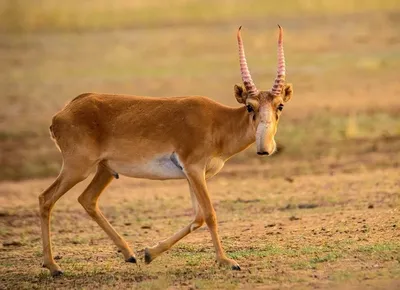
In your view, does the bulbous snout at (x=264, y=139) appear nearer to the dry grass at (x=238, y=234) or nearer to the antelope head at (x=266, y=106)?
the antelope head at (x=266, y=106)

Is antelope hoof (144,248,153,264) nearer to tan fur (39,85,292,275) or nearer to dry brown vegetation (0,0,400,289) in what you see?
tan fur (39,85,292,275)

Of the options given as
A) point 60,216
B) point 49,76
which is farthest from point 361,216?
point 49,76

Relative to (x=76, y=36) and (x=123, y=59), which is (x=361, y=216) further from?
(x=76, y=36)

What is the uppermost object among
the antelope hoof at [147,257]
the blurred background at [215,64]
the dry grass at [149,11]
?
the dry grass at [149,11]

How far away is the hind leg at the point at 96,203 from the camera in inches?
525

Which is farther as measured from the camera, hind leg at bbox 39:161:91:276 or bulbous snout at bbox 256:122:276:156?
hind leg at bbox 39:161:91:276

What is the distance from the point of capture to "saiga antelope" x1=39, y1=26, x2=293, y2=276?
41.8ft

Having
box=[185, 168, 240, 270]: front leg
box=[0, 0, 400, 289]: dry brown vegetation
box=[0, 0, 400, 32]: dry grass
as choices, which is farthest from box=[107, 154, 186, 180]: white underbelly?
box=[0, 0, 400, 32]: dry grass

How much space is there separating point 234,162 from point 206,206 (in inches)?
367

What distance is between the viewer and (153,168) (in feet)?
42.7

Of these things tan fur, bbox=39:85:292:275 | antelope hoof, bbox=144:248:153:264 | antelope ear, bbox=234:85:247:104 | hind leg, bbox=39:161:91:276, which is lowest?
antelope hoof, bbox=144:248:153:264

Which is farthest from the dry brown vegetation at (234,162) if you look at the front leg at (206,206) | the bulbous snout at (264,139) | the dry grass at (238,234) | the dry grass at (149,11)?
the bulbous snout at (264,139)

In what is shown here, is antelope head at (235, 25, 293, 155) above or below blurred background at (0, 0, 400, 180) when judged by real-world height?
below

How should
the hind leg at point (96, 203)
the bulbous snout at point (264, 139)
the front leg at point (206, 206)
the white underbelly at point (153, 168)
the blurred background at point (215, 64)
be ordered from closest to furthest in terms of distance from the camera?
1. the bulbous snout at point (264, 139)
2. the front leg at point (206, 206)
3. the white underbelly at point (153, 168)
4. the hind leg at point (96, 203)
5. the blurred background at point (215, 64)
